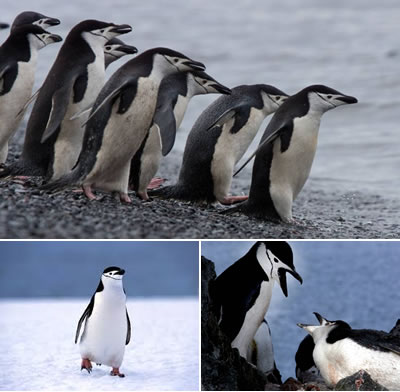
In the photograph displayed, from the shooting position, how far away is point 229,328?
3.44m

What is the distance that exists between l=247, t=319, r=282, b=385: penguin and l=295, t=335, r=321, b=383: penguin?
10 cm

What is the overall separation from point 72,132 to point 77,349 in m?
1.34

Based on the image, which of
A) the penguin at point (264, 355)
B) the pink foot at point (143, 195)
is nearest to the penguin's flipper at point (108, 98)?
the pink foot at point (143, 195)

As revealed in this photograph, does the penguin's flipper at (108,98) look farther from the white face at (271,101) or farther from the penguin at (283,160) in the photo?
the white face at (271,101)

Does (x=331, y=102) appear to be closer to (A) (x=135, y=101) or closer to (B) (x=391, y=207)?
(A) (x=135, y=101)

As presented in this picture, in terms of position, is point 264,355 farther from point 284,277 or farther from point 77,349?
point 77,349

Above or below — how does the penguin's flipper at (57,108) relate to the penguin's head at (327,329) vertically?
above

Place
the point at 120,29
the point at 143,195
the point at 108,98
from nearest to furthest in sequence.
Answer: the point at 108,98
the point at 143,195
the point at 120,29

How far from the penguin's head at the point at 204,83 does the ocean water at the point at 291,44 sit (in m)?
3.15

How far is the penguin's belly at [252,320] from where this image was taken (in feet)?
11.3

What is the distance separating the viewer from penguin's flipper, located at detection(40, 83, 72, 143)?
413cm

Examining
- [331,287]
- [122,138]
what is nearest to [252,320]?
[331,287]

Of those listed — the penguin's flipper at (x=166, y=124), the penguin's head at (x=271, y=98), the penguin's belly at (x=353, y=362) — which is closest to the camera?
the penguin's belly at (x=353, y=362)

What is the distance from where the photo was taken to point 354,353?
3314 millimetres
